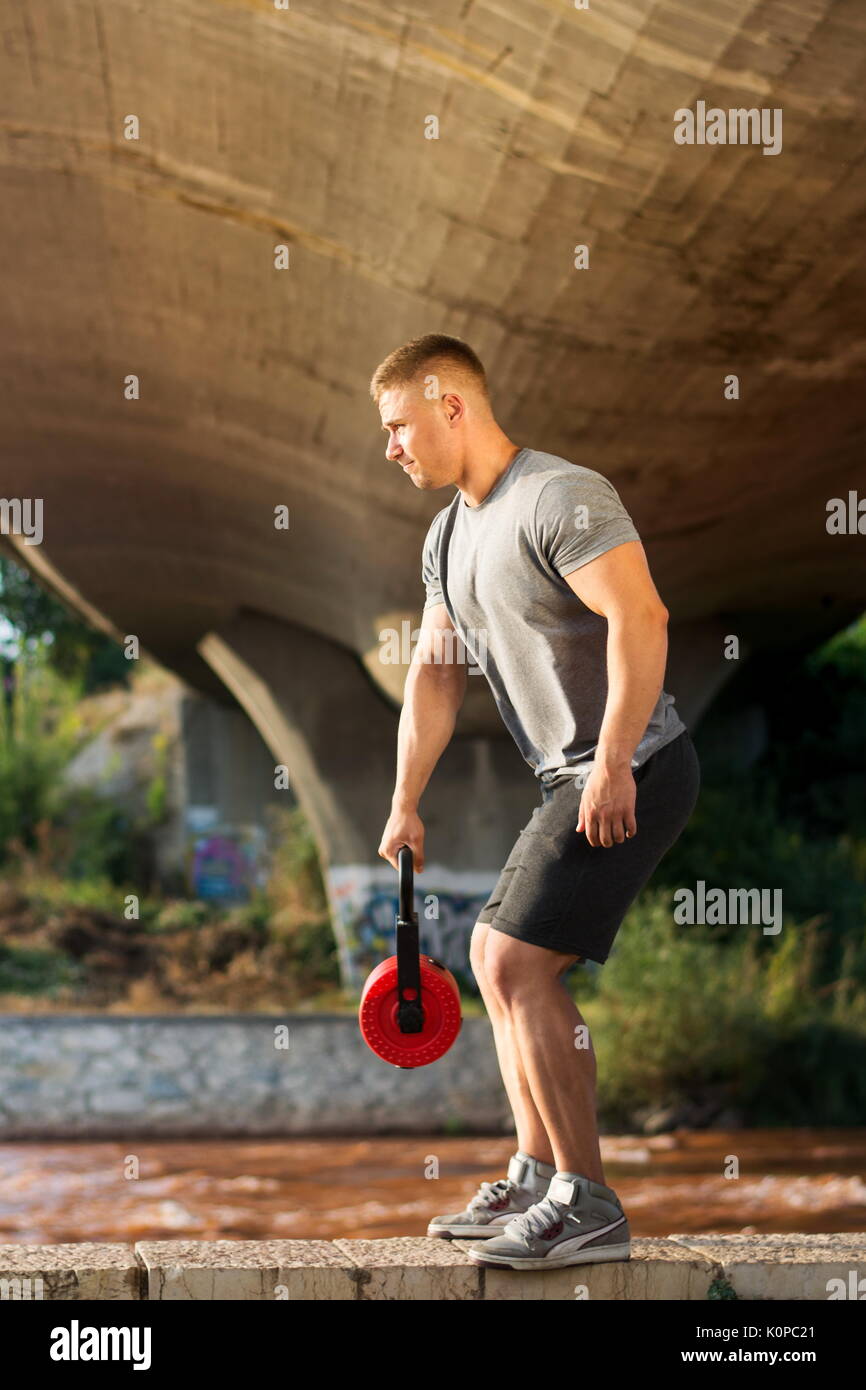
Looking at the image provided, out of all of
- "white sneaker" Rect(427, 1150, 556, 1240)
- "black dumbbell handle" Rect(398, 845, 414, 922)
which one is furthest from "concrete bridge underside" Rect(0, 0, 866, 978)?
"white sneaker" Rect(427, 1150, 556, 1240)

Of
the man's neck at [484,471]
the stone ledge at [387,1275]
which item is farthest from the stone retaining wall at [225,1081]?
the man's neck at [484,471]

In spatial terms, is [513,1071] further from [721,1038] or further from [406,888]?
[721,1038]

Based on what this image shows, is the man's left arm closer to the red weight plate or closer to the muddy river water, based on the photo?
the red weight plate

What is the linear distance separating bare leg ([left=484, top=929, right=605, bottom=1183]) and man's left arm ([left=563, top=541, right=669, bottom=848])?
0.36m

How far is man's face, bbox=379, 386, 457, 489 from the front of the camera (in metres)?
3.70

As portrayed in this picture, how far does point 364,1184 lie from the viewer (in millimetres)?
12500

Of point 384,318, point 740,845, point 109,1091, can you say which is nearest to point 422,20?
point 384,318

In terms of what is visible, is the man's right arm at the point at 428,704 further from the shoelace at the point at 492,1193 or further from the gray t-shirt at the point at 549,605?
the shoelace at the point at 492,1193
